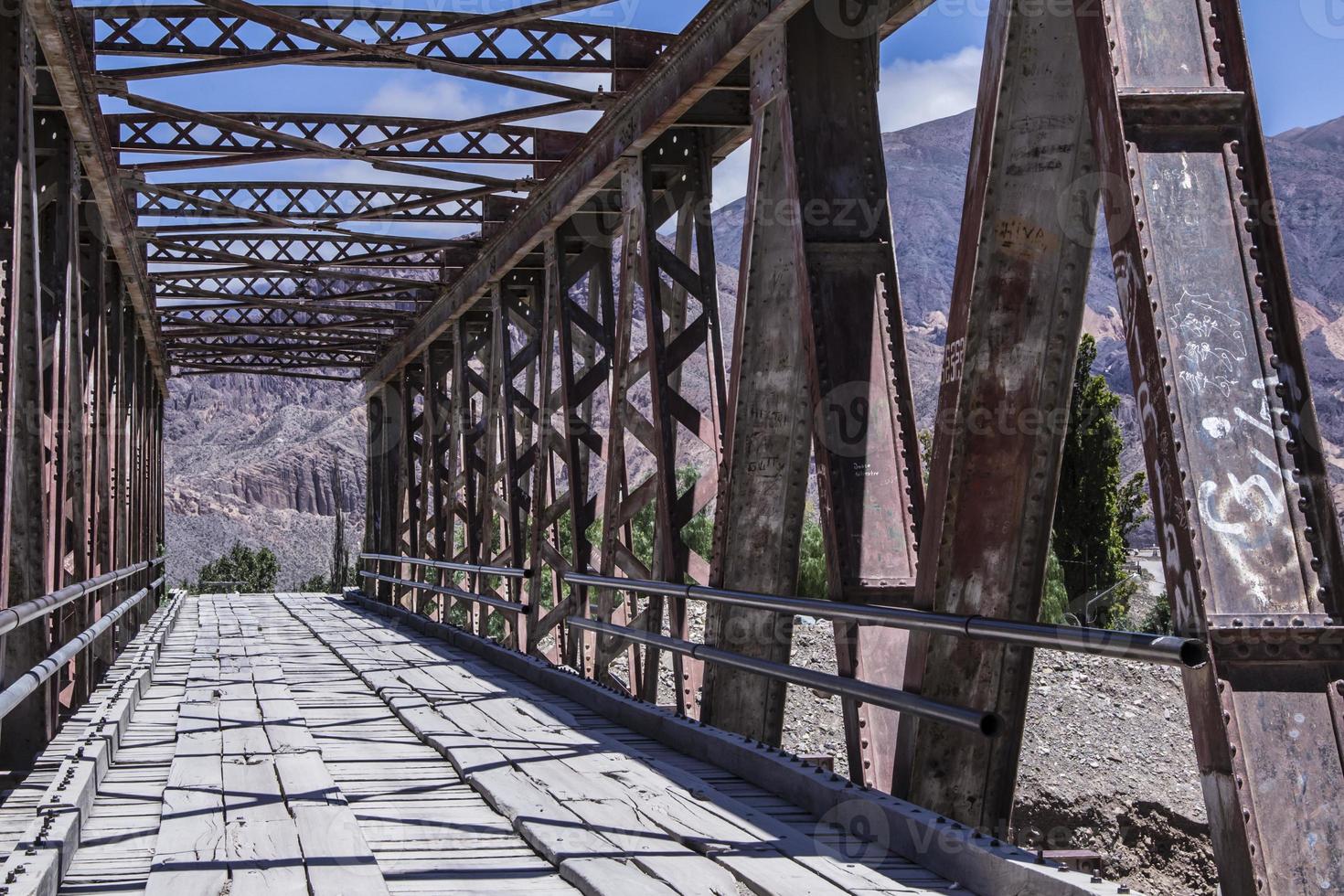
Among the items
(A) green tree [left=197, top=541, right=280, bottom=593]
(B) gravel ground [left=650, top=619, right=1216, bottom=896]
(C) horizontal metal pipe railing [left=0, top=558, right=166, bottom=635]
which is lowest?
(B) gravel ground [left=650, top=619, right=1216, bottom=896]

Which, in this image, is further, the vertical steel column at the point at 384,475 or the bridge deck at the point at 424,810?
the vertical steel column at the point at 384,475

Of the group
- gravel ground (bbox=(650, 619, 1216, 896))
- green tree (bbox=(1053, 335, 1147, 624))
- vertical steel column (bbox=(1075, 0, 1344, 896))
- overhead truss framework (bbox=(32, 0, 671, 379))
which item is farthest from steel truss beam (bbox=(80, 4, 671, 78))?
green tree (bbox=(1053, 335, 1147, 624))

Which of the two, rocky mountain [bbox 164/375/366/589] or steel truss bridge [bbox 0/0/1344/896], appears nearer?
steel truss bridge [bbox 0/0/1344/896]

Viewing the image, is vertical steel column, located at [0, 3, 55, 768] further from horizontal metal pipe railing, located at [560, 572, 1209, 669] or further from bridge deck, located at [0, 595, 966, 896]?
horizontal metal pipe railing, located at [560, 572, 1209, 669]

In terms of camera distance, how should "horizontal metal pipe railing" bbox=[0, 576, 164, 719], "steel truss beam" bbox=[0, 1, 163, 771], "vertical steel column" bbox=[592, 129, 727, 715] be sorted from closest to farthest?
"horizontal metal pipe railing" bbox=[0, 576, 164, 719]
"steel truss beam" bbox=[0, 1, 163, 771]
"vertical steel column" bbox=[592, 129, 727, 715]

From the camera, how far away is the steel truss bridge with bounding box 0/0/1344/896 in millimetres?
4074

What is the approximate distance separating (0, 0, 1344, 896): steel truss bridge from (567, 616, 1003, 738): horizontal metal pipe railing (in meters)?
0.02

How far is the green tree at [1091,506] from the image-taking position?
41.2 meters

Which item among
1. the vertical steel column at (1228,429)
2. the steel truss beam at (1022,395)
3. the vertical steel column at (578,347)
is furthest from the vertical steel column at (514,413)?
the vertical steel column at (1228,429)

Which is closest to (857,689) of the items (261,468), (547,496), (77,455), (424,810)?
(424,810)

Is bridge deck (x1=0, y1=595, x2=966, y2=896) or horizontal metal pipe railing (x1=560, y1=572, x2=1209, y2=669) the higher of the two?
horizontal metal pipe railing (x1=560, y1=572, x2=1209, y2=669)

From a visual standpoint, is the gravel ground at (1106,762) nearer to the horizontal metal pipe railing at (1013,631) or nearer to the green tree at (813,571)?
the green tree at (813,571)

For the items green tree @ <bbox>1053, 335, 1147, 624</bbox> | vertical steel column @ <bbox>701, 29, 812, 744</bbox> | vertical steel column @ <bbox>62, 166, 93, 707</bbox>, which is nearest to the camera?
vertical steel column @ <bbox>701, 29, 812, 744</bbox>

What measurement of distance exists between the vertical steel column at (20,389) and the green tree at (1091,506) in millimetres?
36295
